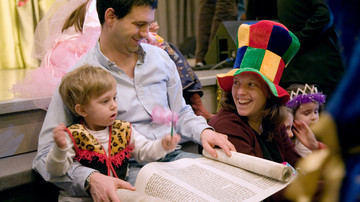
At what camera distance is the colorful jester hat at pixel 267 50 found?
129cm

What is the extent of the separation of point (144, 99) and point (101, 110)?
230 millimetres

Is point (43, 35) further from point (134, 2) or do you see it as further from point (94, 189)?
point (94, 189)

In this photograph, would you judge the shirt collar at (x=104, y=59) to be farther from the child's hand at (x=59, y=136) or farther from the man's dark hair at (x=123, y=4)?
the child's hand at (x=59, y=136)

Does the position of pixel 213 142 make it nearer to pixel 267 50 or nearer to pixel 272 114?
pixel 272 114

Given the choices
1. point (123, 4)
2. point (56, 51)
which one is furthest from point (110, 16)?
point (56, 51)

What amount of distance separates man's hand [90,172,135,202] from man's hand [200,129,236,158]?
31 cm

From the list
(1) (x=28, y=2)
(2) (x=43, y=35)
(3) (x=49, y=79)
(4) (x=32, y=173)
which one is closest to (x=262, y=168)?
(4) (x=32, y=173)

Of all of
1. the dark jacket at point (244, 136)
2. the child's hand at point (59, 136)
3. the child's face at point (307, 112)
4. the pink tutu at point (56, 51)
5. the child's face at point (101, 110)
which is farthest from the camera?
the child's face at point (307, 112)

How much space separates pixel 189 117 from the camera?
1396 millimetres

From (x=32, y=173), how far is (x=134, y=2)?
2.27 ft

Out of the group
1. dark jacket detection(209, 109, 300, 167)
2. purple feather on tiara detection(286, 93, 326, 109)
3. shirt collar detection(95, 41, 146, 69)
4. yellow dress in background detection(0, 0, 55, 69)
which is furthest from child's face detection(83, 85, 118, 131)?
yellow dress in background detection(0, 0, 55, 69)

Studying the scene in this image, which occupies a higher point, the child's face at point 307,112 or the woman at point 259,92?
the woman at point 259,92

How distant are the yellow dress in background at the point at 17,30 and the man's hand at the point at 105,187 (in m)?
2.32

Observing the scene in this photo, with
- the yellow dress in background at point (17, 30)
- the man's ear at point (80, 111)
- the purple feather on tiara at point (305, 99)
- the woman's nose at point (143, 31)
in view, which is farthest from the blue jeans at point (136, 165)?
the yellow dress in background at point (17, 30)
